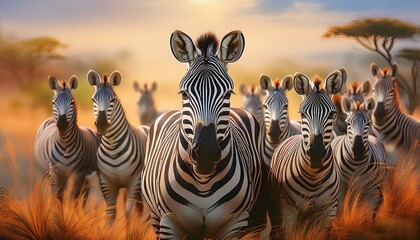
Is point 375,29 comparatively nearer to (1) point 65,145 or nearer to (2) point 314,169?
(2) point 314,169

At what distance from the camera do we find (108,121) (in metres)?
4.44

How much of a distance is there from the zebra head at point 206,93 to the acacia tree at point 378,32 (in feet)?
4.57

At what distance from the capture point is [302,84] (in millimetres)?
3652

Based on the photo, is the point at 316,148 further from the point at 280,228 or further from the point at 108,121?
the point at 108,121

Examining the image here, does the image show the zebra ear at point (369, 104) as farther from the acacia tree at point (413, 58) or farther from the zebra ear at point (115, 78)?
the zebra ear at point (115, 78)

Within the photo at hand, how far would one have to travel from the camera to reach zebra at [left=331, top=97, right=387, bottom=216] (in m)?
4.05

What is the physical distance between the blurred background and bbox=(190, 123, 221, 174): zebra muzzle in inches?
56.1

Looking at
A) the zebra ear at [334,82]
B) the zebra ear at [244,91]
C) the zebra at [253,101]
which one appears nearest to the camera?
the zebra ear at [334,82]

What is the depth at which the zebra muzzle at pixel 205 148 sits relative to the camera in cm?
281

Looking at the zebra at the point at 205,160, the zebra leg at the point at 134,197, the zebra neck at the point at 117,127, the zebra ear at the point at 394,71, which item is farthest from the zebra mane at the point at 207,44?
the zebra ear at the point at 394,71

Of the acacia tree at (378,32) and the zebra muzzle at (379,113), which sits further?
the zebra muzzle at (379,113)

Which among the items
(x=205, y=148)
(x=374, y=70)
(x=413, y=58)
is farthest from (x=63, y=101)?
(x=413, y=58)

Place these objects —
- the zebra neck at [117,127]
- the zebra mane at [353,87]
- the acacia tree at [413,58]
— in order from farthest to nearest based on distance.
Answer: the zebra neck at [117,127] → the zebra mane at [353,87] → the acacia tree at [413,58]

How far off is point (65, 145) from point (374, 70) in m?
2.41
